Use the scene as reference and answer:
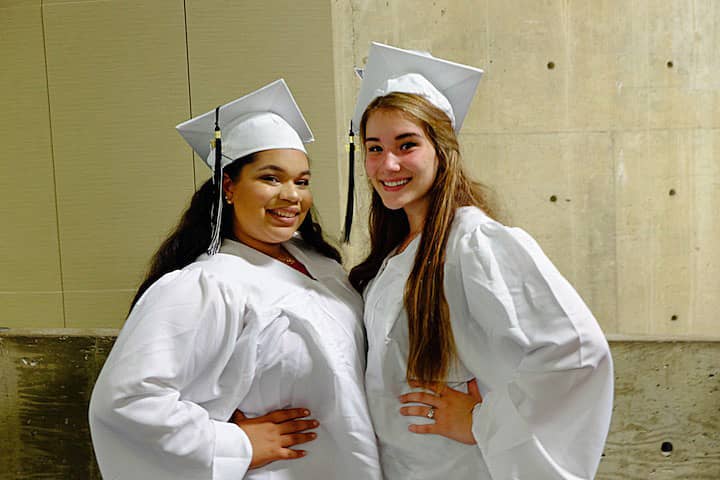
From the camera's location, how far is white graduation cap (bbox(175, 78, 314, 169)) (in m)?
1.72

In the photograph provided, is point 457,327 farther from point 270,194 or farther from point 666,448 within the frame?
point 666,448

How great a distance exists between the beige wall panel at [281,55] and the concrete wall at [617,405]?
1447 millimetres

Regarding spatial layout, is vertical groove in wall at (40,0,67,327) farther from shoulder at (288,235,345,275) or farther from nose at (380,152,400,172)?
nose at (380,152,400,172)

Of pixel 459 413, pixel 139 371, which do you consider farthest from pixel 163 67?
pixel 459 413

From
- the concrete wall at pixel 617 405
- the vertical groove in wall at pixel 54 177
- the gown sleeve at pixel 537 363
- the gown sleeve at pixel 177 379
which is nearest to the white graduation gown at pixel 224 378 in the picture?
the gown sleeve at pixel 177 379

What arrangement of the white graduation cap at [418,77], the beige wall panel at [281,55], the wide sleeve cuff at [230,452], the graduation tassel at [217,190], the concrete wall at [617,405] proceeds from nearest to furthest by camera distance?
1. the wide sleeve cuff at [230,452]
2. the white graduation cap at [418,77]
3. the graduation tassel at [217,190]
4. the concrete wall at [617,405]
5. the beige wall panel at [281,55]

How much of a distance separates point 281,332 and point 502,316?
21.2 inches

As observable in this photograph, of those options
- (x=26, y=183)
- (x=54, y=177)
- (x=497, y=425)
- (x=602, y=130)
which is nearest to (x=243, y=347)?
(x=497, y=425)

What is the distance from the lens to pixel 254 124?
173 cm

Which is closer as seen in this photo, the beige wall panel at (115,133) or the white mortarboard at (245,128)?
the white mortarboard at (245,128)

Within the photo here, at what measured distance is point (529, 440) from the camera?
140cm

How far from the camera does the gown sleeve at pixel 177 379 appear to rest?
1.40 m

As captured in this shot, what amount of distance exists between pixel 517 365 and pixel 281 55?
2428 millimetres

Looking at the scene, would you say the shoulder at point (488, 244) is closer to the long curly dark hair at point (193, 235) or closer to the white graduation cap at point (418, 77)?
the white graduation cap at point (418, 77)
